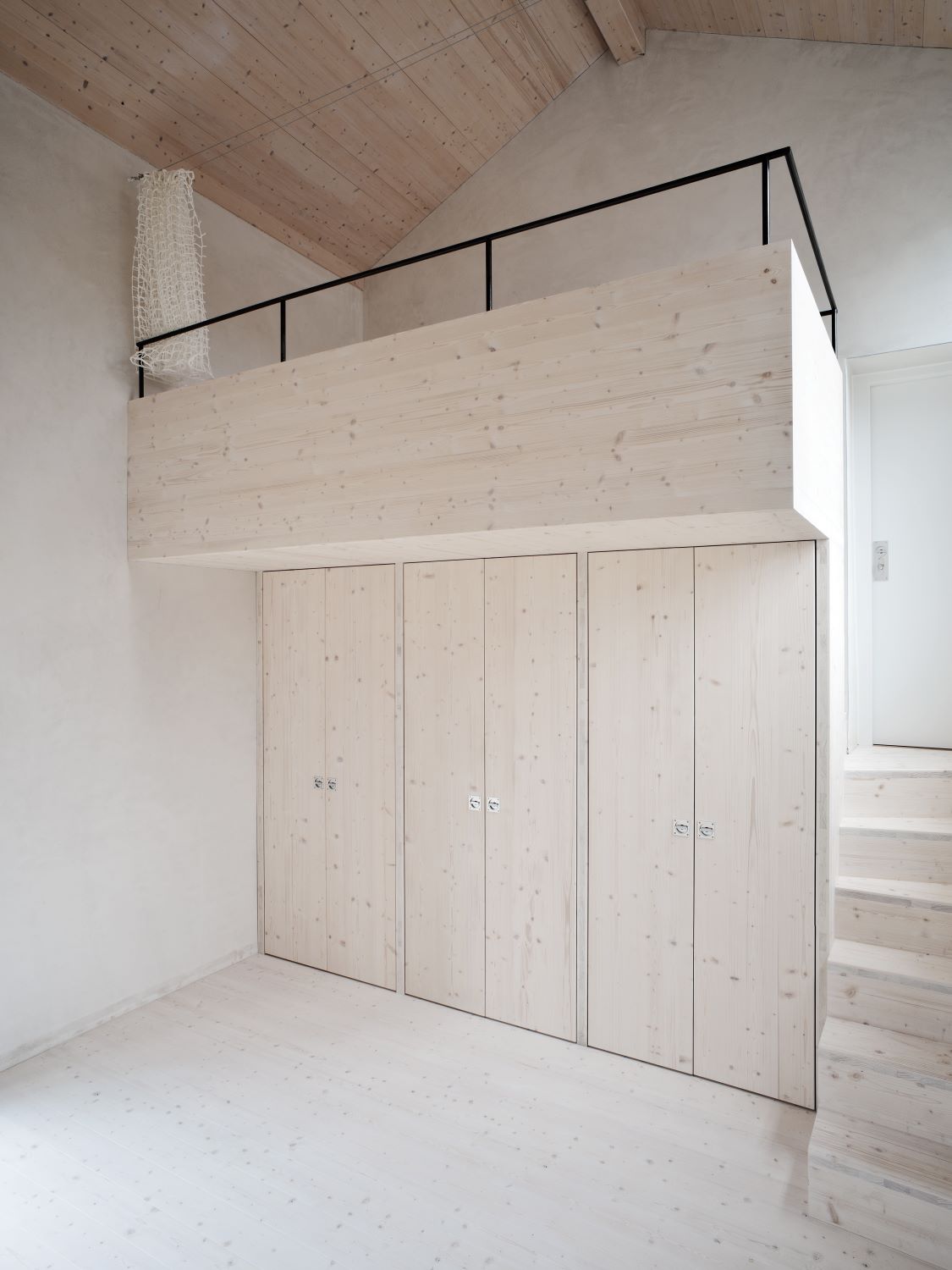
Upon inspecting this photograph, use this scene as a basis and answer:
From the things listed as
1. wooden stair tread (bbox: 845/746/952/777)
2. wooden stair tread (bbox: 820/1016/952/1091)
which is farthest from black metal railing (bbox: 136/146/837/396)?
wooden stair tread (bbox: 820/1016/952/1091)

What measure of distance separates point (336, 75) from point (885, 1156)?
461 cm

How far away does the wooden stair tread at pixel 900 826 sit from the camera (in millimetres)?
2832

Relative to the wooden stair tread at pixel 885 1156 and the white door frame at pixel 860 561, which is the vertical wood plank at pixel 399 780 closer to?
the wooden stair tread at pixel 885 1156

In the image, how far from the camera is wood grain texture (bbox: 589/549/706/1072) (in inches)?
120

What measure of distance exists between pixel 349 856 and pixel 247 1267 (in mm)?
1871

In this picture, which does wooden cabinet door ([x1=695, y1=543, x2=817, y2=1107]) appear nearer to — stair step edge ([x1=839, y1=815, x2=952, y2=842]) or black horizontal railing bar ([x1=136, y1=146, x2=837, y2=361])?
stair step edge ([x1=839, y1=815, x2=952, y2=842])

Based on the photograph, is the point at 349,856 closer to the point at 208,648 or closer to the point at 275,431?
the point at 208,648

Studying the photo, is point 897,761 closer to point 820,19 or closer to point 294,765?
point 294,765

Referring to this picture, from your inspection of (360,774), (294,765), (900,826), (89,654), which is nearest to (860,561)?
(900,826)

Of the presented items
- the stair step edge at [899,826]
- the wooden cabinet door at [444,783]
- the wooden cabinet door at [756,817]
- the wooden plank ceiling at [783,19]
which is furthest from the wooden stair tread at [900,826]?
the wooden plank ceiling at [783,19]

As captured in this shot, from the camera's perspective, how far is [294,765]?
13.5 ft

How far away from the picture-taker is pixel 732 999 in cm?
294

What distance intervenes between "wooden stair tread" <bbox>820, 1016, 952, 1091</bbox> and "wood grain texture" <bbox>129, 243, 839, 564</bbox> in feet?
5.45

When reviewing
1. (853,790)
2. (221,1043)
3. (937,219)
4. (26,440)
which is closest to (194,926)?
(221,1043)
